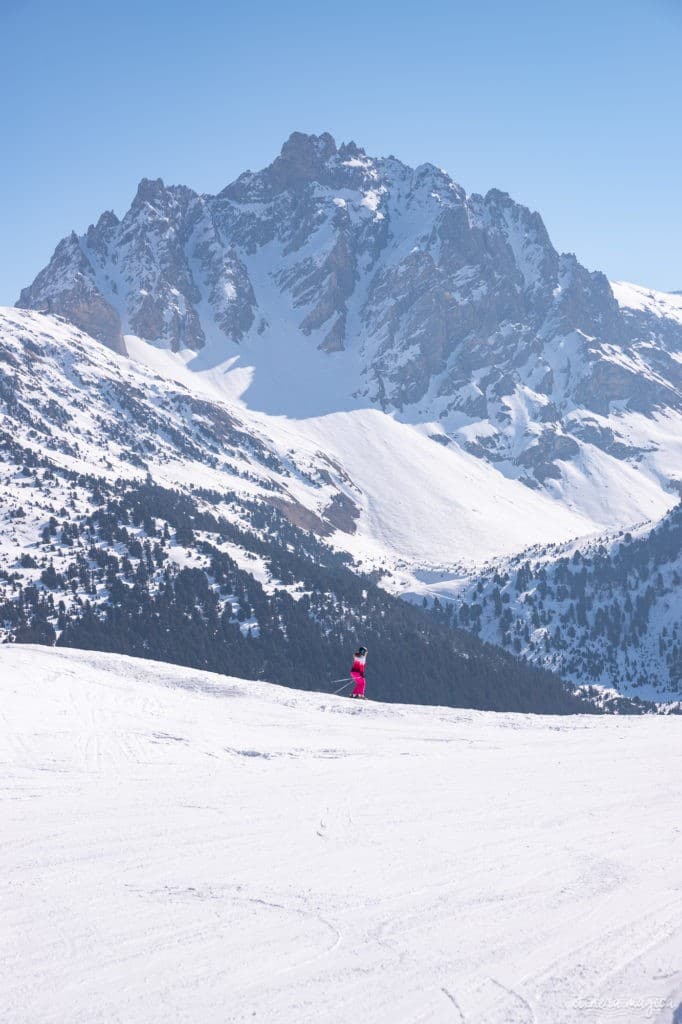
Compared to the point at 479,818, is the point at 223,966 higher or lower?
lower

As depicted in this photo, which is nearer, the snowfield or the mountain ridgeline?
the snowfield

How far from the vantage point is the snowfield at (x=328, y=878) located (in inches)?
464

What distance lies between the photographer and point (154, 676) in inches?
1486

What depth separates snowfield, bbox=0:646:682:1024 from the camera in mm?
11773

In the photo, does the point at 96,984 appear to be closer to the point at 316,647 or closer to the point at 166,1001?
the point at 166,1001

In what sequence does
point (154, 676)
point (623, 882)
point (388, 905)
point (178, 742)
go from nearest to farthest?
point (388, 905) < point (623, 882) < point (178, 742) < point (154, 676)

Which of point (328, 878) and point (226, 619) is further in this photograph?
point (226, 619)

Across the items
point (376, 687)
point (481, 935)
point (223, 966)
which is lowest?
point (376, 687)

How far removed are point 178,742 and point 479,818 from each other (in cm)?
942

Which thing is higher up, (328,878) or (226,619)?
(328,878)

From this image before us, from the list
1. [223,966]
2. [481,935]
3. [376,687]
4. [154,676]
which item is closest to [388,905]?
[481,935]

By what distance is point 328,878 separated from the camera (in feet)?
50.5

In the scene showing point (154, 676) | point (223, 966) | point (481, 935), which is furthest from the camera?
point (154, 676)

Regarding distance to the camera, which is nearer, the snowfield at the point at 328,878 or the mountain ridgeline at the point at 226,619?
the snowfield at the point at 328,878
